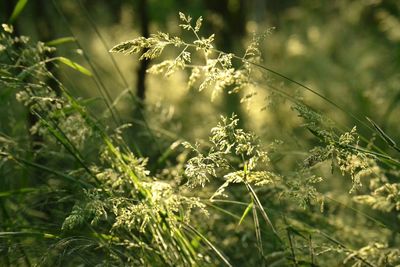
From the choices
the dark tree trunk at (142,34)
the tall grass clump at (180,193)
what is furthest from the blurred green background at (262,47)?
the tall grass clump at (180,193)

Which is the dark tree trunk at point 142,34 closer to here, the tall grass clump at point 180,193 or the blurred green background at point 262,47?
the blurred green background at point 262,47

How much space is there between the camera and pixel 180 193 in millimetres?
1564

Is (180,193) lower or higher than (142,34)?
lower

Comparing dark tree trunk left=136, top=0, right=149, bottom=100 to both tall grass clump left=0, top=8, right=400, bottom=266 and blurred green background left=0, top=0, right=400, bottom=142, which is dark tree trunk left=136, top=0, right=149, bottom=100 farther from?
tall grass clump left=0, top=8, right=400, bottom=266

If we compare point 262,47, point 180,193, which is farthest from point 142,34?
point 180,193

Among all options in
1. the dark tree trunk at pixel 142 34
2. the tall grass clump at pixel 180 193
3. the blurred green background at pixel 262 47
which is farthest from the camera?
the blurred green background at pixel 262 47

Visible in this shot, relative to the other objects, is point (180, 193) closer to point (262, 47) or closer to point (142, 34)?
point (142, 34)

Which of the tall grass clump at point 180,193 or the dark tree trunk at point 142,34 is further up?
the dark tree trunk at point 142,34

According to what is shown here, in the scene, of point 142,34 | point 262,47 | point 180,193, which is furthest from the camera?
point 262,47

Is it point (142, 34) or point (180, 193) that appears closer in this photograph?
point (180, 193)

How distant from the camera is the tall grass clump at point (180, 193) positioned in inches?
54.6

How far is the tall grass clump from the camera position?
4.55 feet

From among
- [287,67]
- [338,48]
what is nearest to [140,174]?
[287,67]

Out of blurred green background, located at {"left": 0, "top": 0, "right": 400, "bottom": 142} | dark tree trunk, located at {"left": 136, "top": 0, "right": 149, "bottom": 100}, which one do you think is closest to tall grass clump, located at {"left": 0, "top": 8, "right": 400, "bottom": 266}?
blurred green background, located at {"left": 0, "top": 0, "right": 400, "bottom": 142}
